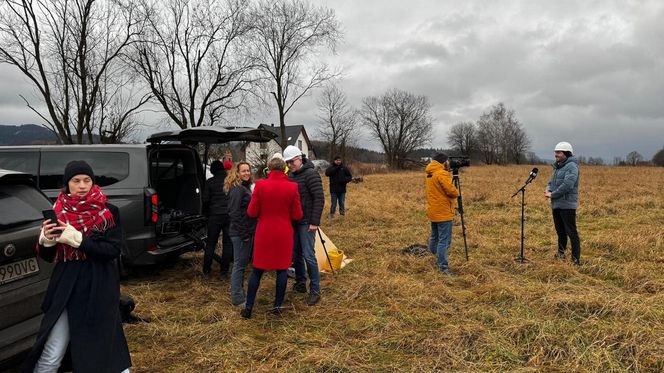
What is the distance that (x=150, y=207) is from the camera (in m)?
5.36

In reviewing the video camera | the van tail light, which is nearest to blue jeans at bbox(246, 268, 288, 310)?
the van tail light

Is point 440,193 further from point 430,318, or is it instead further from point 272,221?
point 272,221

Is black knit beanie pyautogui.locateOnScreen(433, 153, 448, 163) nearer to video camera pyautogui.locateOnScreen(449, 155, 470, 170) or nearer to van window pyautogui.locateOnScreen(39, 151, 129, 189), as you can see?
video camera pyautogui.locateOnScreen(449, 155, 470, 170)

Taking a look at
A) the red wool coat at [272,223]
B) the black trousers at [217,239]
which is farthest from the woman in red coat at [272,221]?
the black trousers at [217,239]

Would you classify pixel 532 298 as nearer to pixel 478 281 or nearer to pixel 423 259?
pixel 478 281

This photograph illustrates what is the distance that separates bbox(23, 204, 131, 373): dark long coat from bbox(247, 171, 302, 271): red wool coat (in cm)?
183

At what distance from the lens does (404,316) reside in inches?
171

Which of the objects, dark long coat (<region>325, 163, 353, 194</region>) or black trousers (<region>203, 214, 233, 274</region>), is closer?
black trousers (<region>203, 214, 233, 274</region>)

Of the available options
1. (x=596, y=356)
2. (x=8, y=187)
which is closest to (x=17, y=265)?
(x=8, y=187)

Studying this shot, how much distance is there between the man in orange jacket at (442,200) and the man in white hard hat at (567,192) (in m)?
1.58

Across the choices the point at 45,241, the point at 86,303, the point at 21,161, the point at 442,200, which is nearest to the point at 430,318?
the point at 442,200

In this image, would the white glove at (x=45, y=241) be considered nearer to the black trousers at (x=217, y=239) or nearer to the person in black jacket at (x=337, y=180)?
the black trousers at (x=217, y=239)

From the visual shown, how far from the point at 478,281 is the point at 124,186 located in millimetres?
4632

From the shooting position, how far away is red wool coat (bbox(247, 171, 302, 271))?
170 inches
